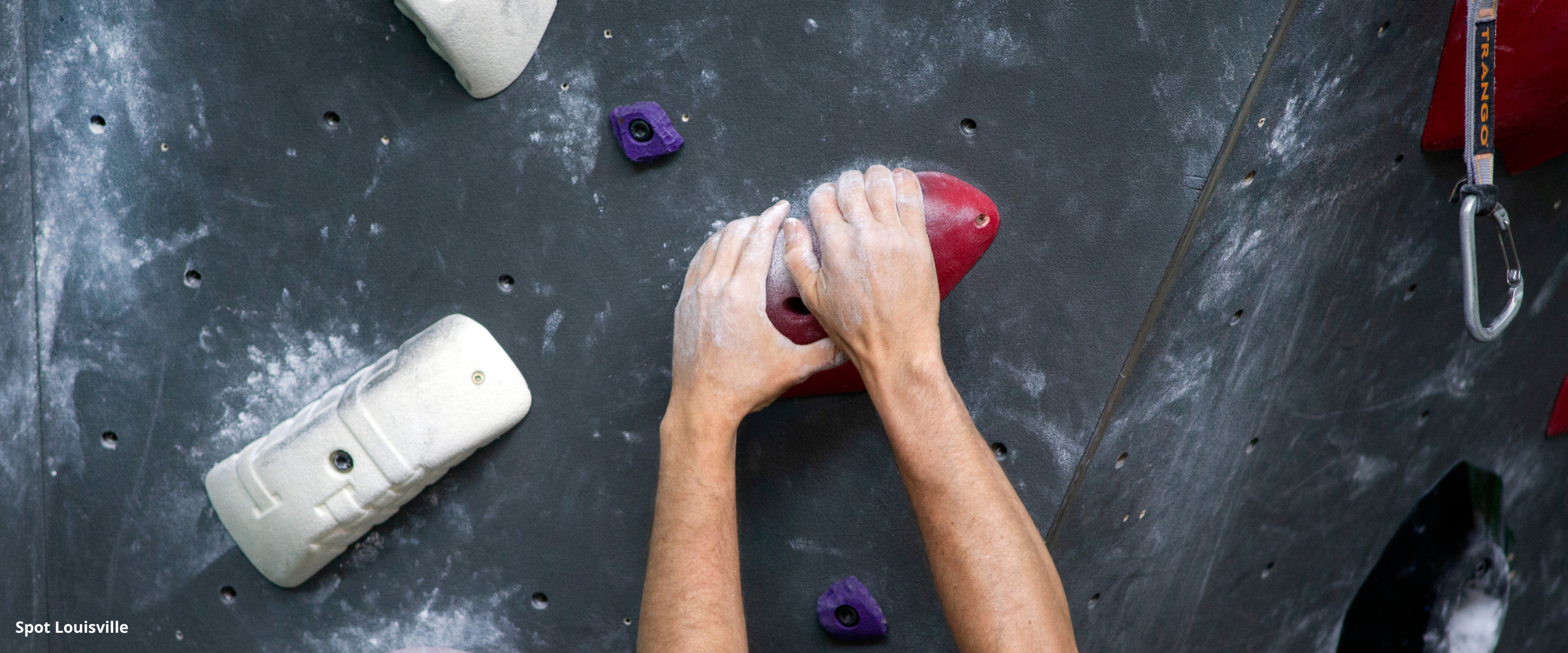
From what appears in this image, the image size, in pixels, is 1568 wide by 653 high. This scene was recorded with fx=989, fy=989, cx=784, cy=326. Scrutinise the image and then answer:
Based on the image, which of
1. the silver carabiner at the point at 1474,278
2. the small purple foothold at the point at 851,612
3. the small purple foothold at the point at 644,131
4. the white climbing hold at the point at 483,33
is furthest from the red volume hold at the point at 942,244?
the silver carabiner at the point at 1474,278

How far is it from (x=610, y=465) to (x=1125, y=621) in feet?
2.60

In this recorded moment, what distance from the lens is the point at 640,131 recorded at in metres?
1.37

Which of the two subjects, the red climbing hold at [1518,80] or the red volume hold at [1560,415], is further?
the red volume hold at [1560,415]

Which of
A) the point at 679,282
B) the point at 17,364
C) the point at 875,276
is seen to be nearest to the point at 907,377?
the point at 875,276

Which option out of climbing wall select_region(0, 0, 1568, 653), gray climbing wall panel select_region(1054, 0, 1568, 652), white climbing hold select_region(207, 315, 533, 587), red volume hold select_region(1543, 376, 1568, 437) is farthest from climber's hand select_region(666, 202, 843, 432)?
red volume hold select_region(1543, 376, 1568, 437)

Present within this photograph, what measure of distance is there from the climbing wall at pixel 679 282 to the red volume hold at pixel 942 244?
0.07 metres

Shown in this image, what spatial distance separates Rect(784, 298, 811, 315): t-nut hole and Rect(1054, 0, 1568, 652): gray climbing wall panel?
452 mm

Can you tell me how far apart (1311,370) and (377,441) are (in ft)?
4.36

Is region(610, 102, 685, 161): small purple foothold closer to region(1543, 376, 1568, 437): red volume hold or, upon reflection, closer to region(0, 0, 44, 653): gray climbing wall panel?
region(0, 0, 44, 653): gray climbing wall panel

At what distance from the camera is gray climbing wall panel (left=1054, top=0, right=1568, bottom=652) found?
128cm

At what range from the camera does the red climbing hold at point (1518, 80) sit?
1.23 meters

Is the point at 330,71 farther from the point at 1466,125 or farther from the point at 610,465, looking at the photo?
the point at 1466,125

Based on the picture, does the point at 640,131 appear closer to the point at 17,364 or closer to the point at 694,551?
the point at 694,551

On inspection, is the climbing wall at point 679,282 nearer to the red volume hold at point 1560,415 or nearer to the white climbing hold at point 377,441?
the white climbing hold at point 377,441
